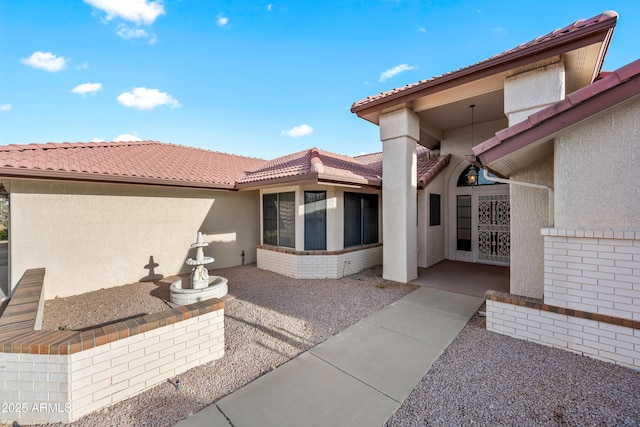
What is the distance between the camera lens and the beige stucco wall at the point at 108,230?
6.01m

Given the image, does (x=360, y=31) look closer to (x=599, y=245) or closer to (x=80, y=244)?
(x=599, y=245)

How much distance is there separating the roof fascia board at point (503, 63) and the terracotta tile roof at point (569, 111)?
1550mm

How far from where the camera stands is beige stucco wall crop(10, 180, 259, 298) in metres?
6.01

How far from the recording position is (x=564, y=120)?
344 cm

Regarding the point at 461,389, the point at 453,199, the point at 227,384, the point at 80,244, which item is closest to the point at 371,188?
the point at 453,199

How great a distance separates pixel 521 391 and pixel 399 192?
518 cm

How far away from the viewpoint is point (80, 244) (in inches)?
261

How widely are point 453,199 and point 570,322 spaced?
7304mm

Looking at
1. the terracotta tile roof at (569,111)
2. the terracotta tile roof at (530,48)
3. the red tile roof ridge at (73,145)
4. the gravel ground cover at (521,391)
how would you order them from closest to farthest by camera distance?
the gravel ground cover at (521,391) → the terracotta tile roof at (569,111) → the terracotta tile roof at (530,48) → the red tile roof ridge at (73,145)

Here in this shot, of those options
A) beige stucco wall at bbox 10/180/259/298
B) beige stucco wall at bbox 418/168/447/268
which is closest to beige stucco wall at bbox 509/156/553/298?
beige stucco wall at bbox 418/168/447/268

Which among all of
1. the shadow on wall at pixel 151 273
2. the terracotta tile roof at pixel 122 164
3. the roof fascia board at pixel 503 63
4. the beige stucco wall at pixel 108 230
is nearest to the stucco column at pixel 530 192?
the roof fascia board at pixel 503 63

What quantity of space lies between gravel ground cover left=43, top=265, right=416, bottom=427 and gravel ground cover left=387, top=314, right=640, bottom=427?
1.90 meters

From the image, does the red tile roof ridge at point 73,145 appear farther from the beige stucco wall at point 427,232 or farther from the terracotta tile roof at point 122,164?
the beige stucco wall at point 427,232

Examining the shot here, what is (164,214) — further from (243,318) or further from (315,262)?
(315,262)
